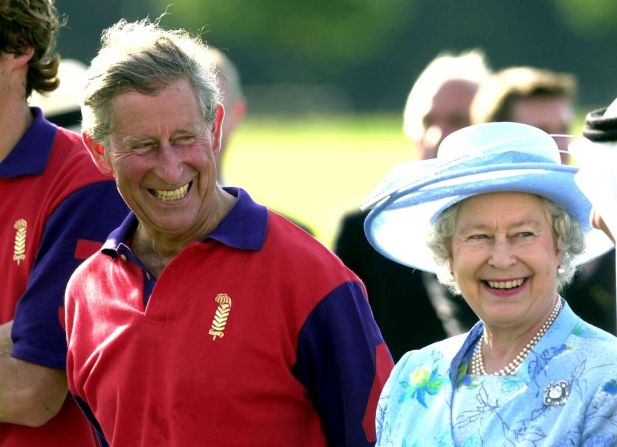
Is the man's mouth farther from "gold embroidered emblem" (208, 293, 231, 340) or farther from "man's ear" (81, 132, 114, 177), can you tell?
"gold embroidered emblem" (208, 293, 231, 340)

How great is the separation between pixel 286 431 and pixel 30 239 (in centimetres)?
114

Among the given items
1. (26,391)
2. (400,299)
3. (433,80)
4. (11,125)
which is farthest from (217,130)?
(433,80)

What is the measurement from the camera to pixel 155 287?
4141 mm

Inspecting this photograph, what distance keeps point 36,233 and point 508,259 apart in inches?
65.4

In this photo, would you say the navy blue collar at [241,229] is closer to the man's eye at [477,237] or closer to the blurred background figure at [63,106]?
the man's eye at [477,237]

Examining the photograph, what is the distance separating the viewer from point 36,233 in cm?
461

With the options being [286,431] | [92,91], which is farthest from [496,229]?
[92,91]

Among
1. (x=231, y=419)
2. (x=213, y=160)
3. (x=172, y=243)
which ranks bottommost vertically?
(x=231, y=419)

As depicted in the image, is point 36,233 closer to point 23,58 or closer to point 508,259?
point 23,58

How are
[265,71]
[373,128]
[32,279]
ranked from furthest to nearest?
[265,71] → [373,128] → [32,279]

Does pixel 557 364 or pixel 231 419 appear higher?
pixel 557 364

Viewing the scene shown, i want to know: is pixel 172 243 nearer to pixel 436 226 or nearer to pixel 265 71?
pixel 436 226

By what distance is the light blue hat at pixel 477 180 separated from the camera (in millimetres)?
3674

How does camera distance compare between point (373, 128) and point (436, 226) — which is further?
point (373, 128)
